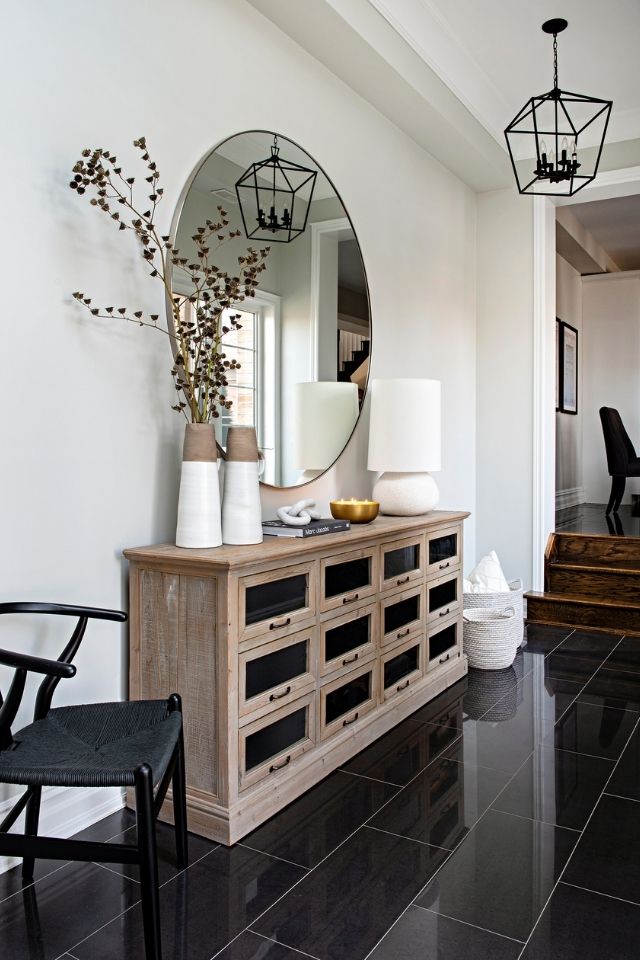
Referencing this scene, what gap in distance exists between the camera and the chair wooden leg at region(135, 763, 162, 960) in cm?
151

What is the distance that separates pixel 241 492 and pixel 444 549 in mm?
1373

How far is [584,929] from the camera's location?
1735 mm

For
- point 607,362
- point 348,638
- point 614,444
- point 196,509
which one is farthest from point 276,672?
point 607,362

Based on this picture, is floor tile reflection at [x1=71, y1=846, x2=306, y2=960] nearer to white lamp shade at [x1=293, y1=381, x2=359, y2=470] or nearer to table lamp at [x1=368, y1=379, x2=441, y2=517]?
white lamp shade at [x1=293, y1=381, x2=359, y2=470]

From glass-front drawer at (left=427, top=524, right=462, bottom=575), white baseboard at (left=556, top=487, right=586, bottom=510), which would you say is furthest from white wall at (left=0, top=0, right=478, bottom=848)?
white baseboard at (left=556, top=487, right=586, bottom=510)

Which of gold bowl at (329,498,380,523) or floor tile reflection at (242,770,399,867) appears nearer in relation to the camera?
floor tile reflection at (242,770,399,867)

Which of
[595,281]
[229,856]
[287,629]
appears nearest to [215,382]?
[287,629]

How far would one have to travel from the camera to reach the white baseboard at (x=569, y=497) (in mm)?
7997

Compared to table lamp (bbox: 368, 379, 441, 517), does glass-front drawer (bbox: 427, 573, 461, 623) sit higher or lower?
lower

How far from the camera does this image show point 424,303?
4281 millimetres

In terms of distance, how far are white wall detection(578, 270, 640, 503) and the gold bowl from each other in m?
6.47

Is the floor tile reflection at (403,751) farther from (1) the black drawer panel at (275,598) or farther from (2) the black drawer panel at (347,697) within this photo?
(1) the black drawer panel at (275,598)

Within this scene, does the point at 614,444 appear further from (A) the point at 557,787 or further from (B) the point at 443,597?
(A) the point at 557,787

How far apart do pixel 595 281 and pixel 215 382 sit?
7562 mm
